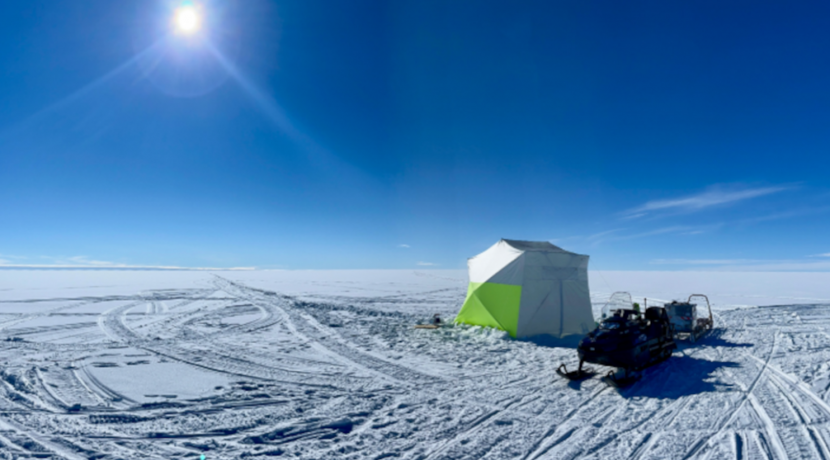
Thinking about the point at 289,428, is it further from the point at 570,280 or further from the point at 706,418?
the point at 570,280

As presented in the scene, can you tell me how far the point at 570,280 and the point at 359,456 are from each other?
12.5m

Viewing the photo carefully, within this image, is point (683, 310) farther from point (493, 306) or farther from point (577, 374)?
point (577, 374)

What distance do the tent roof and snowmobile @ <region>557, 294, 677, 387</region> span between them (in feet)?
19.0

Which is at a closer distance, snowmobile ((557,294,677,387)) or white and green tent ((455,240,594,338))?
snowmobile ((557,294,677,387))

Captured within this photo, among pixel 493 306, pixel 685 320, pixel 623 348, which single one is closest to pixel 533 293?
pixel 493 306

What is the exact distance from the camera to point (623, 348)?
8.26m

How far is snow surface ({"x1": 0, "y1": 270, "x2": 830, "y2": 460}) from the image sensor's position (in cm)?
535

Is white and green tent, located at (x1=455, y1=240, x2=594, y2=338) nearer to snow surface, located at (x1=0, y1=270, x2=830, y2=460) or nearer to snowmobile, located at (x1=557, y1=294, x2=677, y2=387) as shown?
snow surface, located at (x1=0, y1=270, x2=830, y2=460)

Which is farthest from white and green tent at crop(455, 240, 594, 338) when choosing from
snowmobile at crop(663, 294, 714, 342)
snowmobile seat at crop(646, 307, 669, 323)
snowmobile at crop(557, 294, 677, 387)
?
snowmobile at crop(557, 294, 677, 387)

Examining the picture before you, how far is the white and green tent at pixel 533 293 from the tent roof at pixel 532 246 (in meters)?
0.06

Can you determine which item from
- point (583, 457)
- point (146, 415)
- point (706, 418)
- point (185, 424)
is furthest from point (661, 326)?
point (146, 415)

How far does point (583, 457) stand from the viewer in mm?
5012

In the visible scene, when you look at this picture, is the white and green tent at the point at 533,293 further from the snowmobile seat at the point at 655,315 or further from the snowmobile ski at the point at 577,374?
the snowmobile ski at the point at 577,374

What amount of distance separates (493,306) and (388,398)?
860 centimetres
